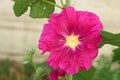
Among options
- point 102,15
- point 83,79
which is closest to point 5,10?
point 102,15

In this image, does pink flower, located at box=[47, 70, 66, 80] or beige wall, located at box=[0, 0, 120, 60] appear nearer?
pink flower, located at box=[47, 70, 66, 80]

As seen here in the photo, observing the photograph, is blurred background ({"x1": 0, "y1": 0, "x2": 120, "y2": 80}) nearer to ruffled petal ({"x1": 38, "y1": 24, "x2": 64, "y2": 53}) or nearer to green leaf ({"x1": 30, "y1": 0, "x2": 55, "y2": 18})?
green leaf ({"x1": 30, "y1": 0, "x2": 55, "y2": 18})

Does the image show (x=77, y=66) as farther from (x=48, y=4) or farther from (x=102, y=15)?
(x=102, y=15)

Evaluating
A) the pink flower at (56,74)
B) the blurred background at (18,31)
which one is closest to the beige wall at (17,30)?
the blurred background at (18,31)

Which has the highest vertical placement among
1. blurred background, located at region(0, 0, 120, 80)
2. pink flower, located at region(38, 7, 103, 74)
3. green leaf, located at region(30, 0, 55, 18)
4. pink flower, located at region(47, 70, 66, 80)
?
pink flower, located at region(38, 7, 103, 74)

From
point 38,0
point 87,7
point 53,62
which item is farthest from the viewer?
point 87,7

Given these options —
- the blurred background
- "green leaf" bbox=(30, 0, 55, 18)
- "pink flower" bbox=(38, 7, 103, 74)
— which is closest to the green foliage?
"green leaf" bbox=(30, 0, 55, 18)
